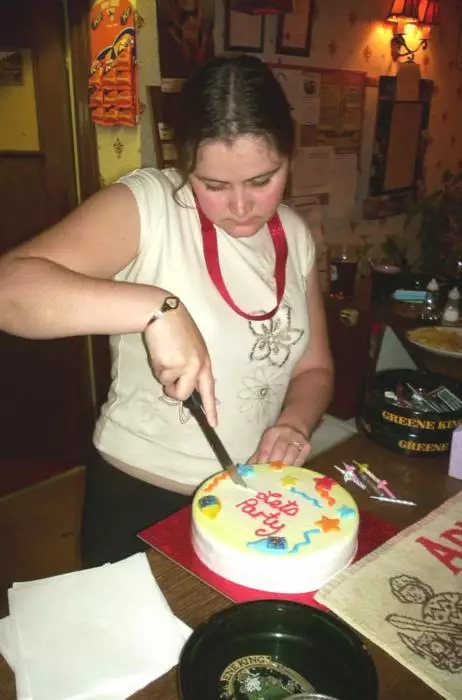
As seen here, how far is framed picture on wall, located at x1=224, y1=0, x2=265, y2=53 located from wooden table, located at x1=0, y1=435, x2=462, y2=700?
1.89 m

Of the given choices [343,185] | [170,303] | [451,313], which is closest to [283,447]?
[170,303]

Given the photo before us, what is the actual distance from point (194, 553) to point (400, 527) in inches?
13.2

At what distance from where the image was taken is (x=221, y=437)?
1.23 meters

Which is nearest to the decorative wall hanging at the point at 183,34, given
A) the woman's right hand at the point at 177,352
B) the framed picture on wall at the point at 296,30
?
the framed picture on wall at the point at 296,30

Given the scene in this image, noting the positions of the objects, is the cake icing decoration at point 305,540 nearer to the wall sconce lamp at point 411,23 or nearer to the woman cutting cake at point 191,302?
the woman cutting cake at point 191,302

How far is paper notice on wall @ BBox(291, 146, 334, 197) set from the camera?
290cm

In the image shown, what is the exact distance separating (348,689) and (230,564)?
23cm

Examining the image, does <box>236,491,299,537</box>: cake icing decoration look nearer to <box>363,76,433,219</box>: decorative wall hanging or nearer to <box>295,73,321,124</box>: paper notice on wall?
<box>295,73,321,124</box>: paper notice on wall

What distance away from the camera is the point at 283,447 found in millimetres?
1127

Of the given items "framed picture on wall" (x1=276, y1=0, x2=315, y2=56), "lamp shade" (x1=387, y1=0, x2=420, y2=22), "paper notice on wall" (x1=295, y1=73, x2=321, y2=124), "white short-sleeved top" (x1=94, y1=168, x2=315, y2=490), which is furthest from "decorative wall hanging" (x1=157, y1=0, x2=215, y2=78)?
"white short-sleeved top" (x1=94, y1=168, x2=315, y2=490)

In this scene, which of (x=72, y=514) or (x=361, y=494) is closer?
(x=361, y=494)

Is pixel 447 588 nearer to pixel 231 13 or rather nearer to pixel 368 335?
pixel 368 335

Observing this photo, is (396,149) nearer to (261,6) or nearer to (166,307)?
(261,6)

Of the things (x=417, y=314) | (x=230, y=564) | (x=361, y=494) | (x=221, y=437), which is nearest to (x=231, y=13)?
(x=417, y=314)
